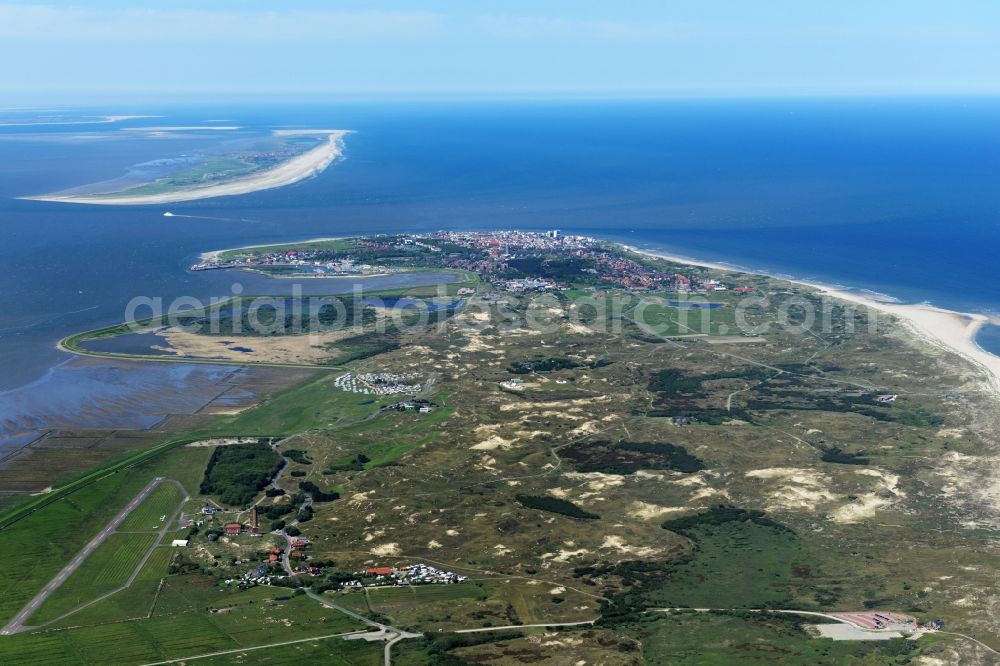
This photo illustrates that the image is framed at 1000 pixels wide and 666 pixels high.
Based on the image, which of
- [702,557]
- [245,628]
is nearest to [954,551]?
[702,557]

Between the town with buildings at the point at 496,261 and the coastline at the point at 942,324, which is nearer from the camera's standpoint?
the coastline at the point at 942,324

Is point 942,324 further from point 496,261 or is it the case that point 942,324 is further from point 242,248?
point 242,248

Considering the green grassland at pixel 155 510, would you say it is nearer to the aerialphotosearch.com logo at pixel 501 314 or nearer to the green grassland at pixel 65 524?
the green grassland at pixel 65 524

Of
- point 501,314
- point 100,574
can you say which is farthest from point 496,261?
point 100,574

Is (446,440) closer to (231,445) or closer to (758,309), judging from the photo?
(231,445)

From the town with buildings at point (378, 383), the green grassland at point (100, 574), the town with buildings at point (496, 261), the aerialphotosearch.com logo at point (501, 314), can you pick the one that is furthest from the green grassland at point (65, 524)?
the town with buildings at point (496, 261)

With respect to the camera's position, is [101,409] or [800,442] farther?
[101,409]
